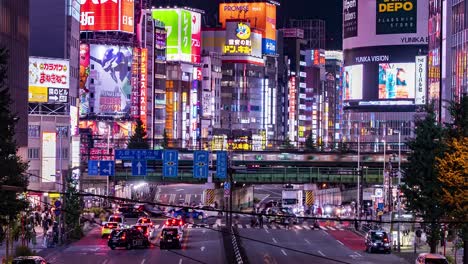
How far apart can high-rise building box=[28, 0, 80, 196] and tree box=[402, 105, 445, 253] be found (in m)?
43.4

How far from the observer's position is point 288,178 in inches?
4535

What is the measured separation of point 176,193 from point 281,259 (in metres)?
95.3

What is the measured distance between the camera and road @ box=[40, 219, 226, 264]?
210ft

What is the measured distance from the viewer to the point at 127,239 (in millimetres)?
72875

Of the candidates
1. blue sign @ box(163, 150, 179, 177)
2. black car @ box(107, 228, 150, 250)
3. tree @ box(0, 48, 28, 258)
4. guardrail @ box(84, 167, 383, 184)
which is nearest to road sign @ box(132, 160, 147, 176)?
blue sign @ box(163, 150, 179, 177)

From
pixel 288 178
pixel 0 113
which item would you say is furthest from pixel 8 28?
pixel 288 178

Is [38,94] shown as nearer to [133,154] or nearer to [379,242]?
[133,154]

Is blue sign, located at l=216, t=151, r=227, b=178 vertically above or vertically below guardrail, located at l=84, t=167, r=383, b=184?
above

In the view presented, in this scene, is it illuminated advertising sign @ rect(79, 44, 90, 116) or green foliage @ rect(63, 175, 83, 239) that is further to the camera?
illuminated advertising sign @ rect(79, 44, 90, 116)

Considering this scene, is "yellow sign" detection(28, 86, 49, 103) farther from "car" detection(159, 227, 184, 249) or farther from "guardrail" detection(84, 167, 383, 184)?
"car" detection(159, 227, 184, 249)

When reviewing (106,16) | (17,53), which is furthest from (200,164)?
(106,16)

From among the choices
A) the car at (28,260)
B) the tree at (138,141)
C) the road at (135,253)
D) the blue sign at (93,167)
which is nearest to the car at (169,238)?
the road at (135,253)

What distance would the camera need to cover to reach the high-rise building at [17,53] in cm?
8156

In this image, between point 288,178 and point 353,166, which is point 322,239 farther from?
point 353,166
